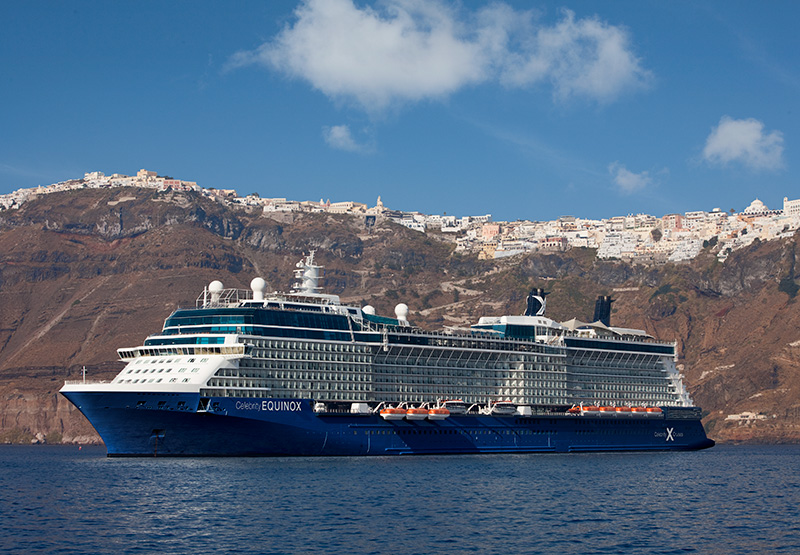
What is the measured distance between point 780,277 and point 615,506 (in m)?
139

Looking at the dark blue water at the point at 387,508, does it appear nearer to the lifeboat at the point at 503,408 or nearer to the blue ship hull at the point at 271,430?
the blue ship hull at the point at 271,430

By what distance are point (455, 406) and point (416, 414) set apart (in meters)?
6.30

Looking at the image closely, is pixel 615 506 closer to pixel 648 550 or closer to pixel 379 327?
pixel 648 550

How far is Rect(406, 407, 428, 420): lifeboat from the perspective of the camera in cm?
6725

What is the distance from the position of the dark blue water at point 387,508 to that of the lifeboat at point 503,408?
9338 millimetres

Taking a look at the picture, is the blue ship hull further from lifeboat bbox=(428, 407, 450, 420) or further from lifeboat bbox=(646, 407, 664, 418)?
lifeboat bbox=(646, 407, 664, 418)

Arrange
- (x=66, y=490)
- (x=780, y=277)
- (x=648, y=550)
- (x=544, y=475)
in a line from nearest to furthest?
(x=648, y=550), (x=66, y=490), (x=544, y=475), (x=780, y=277)

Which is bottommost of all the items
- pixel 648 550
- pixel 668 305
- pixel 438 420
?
pixel 648 550

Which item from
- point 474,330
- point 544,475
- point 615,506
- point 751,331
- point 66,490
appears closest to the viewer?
point 615,506

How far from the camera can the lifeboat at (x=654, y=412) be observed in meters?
84.8

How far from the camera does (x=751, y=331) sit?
159750 mm

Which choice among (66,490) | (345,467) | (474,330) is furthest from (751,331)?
(66,490)

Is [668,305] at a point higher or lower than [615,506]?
higher

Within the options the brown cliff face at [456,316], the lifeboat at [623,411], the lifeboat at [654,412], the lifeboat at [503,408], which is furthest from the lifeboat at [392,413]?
the brown cliff face at [456,316]
